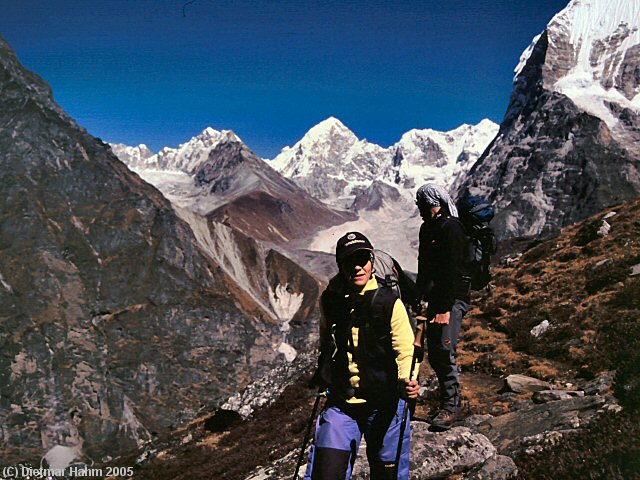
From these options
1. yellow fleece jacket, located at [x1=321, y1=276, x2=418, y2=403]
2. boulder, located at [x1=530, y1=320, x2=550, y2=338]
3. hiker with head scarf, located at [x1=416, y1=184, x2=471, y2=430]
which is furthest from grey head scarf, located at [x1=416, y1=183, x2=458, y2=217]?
boulder, located at [x1=530, y1=320, x2=550, y2=338]

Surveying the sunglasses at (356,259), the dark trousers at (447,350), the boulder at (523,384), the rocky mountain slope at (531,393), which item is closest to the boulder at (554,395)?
the rocky mountain slope at (531,393)

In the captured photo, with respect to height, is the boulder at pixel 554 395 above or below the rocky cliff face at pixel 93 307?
below

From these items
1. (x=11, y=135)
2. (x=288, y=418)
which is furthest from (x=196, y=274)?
(x=288, y=418)

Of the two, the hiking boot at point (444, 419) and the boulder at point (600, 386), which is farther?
the boulder at point (600, 386)

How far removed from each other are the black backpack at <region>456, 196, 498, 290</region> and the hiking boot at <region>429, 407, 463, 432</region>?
1.99 meters

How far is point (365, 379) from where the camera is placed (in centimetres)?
477

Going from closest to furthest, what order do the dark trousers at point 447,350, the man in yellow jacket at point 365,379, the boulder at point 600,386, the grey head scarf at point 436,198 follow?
1. the man in yellow jacket at point 365,379
2. the grey head scarf at point 436,198
3. the dark trousers at point 447,350
4. the boulder at point 600,386

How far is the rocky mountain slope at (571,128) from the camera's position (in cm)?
10831

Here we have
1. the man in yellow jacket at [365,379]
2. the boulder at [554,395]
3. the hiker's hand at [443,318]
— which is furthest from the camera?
the boulder at [554,395]

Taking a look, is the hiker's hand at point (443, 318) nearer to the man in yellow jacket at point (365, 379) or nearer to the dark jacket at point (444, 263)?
the dark jacket at point (444, 263)

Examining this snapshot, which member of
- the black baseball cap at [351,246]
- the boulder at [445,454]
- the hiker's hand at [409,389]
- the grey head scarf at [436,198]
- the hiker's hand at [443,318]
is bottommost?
the boulder at [445,454]

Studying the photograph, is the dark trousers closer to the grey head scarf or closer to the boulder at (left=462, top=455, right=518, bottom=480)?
the boulder at (left=462, top=455, right=518, bottom=480)

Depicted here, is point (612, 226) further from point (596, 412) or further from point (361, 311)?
point (361, 311)

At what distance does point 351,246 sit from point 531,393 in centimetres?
691
